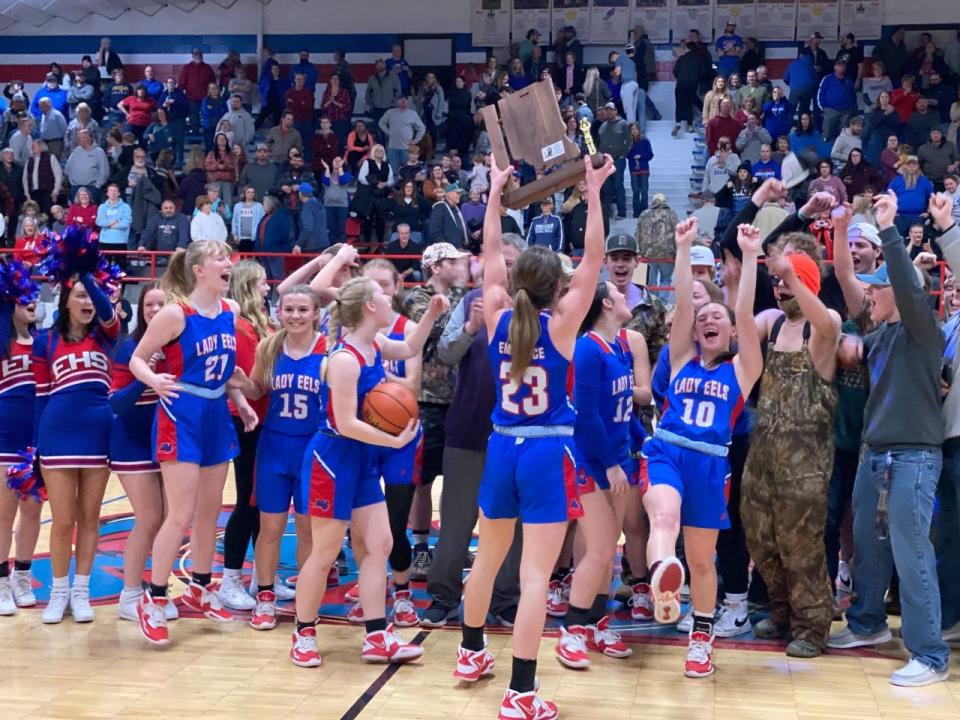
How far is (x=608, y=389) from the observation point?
6016 mm

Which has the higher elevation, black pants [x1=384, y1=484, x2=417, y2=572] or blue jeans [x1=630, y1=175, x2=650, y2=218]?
blue jeans [x1=630, y1=175, x2=650, y2=218]

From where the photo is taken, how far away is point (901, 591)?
18.8 feet

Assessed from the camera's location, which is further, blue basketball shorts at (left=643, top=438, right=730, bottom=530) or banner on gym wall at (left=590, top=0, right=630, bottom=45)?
banner on gym wall at (left=590, top=0, right=630, bottom=45)

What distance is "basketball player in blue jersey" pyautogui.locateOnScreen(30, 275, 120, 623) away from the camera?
6.55 metres

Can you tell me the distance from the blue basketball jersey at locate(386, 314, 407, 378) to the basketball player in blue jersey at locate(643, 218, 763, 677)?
1.55m

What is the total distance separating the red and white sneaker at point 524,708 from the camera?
503 centimetres

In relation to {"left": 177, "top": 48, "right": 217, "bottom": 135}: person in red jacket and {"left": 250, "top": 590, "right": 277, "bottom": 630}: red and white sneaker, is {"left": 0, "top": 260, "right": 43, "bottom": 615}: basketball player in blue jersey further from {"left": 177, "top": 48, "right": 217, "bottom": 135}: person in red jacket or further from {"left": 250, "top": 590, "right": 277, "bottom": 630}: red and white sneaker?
{"left": 177, "top": 48, "right": 217, "bottom": 135}: person in red jacket

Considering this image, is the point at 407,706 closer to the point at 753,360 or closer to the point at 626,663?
the point at 626,663

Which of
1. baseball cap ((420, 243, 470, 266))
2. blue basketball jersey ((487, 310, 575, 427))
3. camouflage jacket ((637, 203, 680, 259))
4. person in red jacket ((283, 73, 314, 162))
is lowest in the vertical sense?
blue basketball jersey ((487, 310, 575, 427))

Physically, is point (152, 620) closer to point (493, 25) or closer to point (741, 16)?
point (741, 16)

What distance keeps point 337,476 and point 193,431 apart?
0.96m

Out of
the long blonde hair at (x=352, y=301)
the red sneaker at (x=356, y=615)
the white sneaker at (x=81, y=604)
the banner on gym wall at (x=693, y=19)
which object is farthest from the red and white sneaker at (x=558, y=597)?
the banner on gym wall at (x=693, y=19)

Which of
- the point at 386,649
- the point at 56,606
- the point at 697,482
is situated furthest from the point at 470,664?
the point at 56,606

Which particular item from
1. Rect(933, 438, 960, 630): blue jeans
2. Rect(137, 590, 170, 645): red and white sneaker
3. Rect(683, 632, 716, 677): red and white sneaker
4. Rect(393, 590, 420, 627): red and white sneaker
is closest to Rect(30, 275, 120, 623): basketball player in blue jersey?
Rect(137, 590, 170, 645): red and white sneaker
